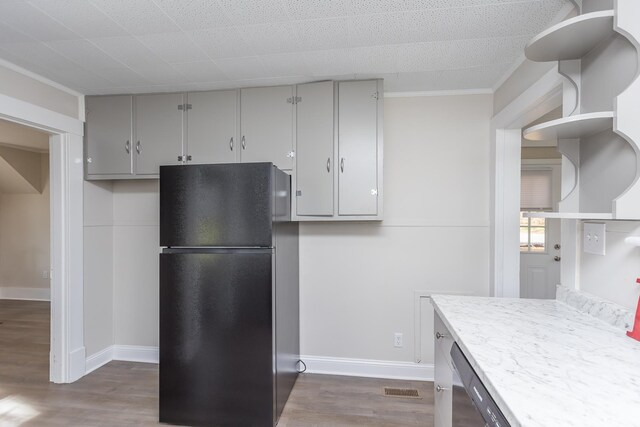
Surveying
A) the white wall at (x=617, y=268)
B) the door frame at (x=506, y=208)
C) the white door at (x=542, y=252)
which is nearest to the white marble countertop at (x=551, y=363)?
the white wall at (x=617, y=268)

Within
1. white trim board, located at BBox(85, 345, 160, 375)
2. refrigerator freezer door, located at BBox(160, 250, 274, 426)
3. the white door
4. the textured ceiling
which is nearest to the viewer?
the textured ceiling

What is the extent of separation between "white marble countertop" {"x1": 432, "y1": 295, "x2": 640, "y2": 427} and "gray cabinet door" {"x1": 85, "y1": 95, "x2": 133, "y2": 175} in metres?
2.65

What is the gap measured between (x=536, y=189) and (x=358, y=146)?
274cm

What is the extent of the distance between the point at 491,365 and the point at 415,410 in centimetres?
158

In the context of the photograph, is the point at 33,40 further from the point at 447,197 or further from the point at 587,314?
the point at 587,314

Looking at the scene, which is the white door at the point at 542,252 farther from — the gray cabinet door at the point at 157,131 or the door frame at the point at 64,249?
the door frame at the point at 64,249

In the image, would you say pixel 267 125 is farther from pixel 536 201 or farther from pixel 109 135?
pixel 536 201

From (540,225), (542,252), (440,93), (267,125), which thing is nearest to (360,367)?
(267,125)

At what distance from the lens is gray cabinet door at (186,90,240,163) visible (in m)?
2.55

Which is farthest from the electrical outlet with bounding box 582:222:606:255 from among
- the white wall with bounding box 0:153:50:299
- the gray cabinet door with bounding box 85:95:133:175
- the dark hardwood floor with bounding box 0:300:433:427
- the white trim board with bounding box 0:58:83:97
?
the white wall with bounding box 0:153:50:299

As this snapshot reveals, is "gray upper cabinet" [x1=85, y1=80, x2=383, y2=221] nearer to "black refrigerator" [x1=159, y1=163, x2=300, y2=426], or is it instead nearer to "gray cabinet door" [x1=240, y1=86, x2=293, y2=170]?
"gray cabinet door" [x1=240, y1=86, x2=293, y2=170]

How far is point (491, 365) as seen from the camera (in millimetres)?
932

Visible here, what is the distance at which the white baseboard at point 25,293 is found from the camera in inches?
201

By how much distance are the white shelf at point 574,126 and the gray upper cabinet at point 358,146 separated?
42.7 inches
